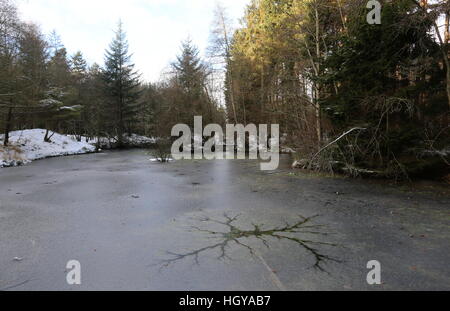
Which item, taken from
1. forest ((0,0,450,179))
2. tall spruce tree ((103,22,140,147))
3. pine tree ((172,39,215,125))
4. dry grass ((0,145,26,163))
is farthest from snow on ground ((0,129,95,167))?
pine tree ((172,39,215,125))

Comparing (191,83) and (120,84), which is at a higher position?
(120,84)

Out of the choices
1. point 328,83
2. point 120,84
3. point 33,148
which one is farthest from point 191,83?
point 328,83

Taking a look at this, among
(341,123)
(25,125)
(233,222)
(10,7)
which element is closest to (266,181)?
(341,123)

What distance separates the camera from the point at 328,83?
35.6ft

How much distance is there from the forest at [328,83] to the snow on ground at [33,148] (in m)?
1.12

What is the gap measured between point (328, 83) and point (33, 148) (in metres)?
19.4

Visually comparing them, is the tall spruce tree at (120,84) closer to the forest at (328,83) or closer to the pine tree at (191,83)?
the forest at (328,83)

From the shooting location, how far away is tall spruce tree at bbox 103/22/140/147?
3073 cm

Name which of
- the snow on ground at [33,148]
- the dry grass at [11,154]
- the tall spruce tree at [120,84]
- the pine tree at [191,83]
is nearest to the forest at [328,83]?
the pine tree at [191,83]

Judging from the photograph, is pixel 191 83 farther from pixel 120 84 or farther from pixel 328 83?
pixel 328 83

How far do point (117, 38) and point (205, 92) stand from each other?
14.2 metres

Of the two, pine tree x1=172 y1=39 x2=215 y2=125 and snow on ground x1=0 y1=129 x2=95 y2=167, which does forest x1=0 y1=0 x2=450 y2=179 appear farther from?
snow on ground x1=0 y1=129 x2=95 y2=167

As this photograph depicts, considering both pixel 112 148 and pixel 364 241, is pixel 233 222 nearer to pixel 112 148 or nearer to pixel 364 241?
pixel 364 241
